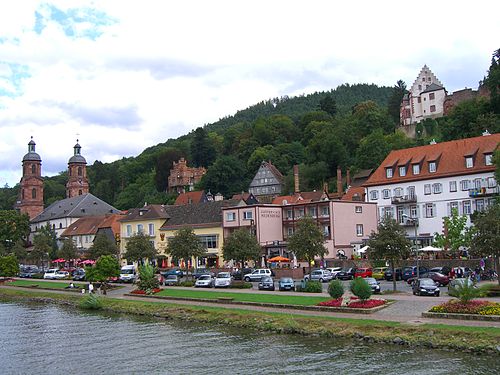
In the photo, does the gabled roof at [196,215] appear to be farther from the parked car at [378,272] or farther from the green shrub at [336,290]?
the green shrub at [336,290]

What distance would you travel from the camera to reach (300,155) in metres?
151

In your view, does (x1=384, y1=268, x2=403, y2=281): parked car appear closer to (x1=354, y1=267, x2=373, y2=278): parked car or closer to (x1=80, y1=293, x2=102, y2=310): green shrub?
(x1=354, y1=267, x2=373, y2=278): parked car

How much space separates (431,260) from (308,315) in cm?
3080

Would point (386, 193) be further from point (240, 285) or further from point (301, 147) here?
point (301, 147)

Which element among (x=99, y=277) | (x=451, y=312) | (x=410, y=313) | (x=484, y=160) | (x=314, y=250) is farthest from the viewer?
(x=484, y=160)

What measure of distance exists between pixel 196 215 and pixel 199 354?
60832mm

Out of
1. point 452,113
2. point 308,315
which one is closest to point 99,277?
point 308,315

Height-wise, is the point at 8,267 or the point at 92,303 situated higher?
the point at 8,267

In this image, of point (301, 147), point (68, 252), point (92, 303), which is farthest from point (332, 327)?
point (301, 147)

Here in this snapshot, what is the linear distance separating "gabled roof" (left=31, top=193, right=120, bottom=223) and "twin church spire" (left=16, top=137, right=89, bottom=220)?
1365cm

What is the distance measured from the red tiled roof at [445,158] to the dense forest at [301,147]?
828 inches

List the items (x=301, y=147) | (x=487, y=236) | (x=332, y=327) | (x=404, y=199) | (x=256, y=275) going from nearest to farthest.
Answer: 1. (x=332, y=327)
2. (x=487, y=236)
3. (x=256, y=275)
4. (x=404, y=199)
5. (x=301, y=147)

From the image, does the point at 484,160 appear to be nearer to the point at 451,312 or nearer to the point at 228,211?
the point at 228,211

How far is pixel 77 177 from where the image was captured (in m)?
162
